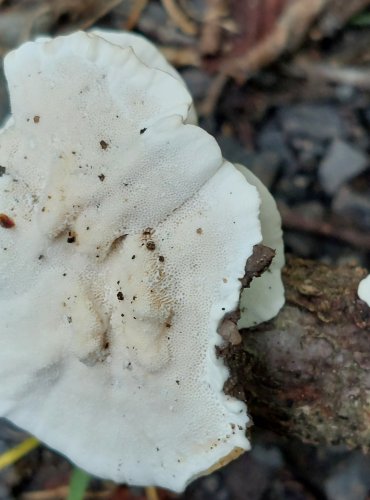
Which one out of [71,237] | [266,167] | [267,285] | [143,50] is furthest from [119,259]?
[266,167]

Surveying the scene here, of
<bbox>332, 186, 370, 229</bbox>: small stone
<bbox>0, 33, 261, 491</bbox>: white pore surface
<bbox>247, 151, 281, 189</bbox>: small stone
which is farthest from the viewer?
<bbox>247, 151, 281, 189</bbox>: small stone

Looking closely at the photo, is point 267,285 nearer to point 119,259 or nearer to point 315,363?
point 315,363

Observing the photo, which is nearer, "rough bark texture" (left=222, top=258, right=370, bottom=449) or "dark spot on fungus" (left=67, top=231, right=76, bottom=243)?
"dark spot on fungus" (left=67, top=231, right=76, bottom=243)

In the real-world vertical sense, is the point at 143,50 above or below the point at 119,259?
above

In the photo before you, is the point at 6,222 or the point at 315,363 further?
the point at 315,363

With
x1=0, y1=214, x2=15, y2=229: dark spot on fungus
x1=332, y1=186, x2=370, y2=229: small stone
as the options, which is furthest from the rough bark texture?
x1=332, y1=186, x2=370, y2=229: small stone

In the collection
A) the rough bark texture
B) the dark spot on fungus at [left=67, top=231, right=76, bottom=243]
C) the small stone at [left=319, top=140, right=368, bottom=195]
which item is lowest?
the small stone at [left=319, top=140, right=368, bottom=195]

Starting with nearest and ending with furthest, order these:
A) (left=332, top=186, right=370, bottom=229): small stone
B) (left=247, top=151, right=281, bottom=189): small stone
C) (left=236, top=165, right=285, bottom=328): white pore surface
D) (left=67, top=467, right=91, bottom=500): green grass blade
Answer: (left=236, top=165, right=285, bottom=328): white pore surface, (left=67, top=467, right=91, bottom=500): green grass blade, (left=332, top=186, right=370, bottom=229): small stone, (left=247, top=151, right=281, bottom=189): small stone

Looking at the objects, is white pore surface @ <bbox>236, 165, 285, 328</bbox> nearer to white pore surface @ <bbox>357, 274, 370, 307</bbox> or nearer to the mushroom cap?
white pore surface @ <bbox>357, 274, 370, 307</bbox>

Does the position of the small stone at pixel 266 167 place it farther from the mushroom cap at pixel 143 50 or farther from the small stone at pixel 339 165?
the mushroom cap at pixel 143 50
